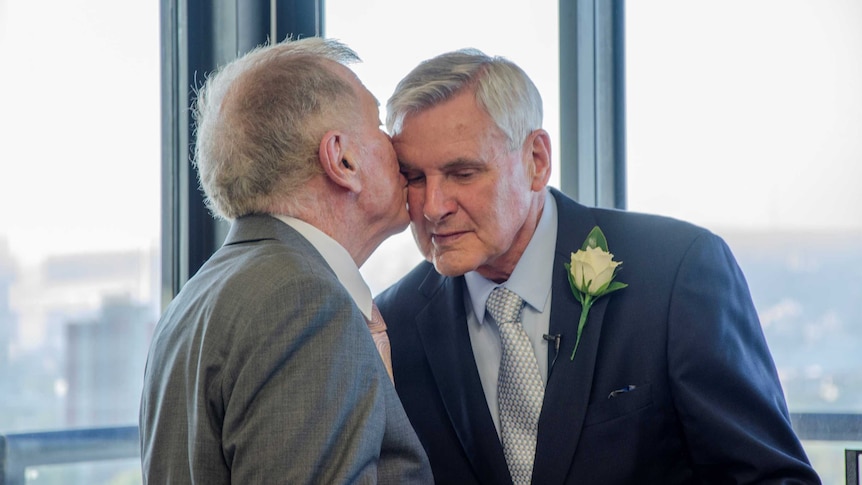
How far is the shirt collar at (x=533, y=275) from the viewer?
7.11 ft

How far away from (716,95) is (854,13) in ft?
1.39

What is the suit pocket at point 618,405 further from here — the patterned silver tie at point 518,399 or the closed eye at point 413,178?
the closed eye at point 413,178

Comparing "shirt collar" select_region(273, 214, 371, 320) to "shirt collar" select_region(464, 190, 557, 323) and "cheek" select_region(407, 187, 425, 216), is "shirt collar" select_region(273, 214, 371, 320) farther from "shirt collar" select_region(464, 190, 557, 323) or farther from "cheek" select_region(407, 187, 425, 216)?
"shirt collar" select_region(464, 190, 557, 323)

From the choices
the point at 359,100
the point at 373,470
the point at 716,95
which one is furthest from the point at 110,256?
the point at 716,95

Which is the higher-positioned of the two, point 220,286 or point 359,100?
point 359,100

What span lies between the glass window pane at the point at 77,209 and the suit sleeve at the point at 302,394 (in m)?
1.39

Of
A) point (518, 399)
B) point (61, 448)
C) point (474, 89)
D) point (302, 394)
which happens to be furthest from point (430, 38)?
point (302, 394)

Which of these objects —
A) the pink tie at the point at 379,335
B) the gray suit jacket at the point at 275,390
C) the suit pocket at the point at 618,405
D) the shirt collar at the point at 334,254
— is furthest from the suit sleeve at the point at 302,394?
the suit pocket at the point at 618,405

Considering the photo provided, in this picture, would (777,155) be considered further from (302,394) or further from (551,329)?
(302,394)

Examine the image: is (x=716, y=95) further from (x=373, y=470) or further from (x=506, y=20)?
(x=373, y=470)

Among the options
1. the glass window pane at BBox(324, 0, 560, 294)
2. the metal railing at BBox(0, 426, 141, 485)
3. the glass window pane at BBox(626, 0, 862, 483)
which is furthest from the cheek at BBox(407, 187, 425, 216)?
the metal railing at BBox(0, 426, 141, 485)

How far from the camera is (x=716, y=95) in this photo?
9.01ft

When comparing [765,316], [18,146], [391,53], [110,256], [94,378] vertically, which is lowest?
[94,378]

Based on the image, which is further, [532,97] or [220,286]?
[532,97]
